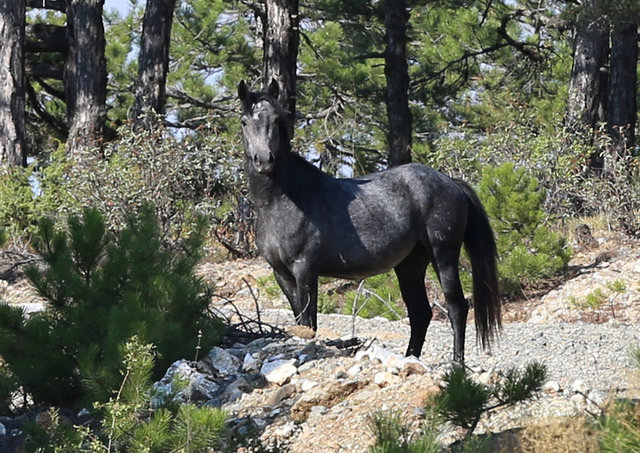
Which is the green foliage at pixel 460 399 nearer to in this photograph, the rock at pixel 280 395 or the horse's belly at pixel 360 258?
the rock at pixel 280 395

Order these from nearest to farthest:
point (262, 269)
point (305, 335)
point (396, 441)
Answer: point (396, 441) < point (305, 335) < point (262, 269)

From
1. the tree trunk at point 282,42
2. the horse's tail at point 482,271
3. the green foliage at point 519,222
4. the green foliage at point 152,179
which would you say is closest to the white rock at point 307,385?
the horse's tail at point 482,271

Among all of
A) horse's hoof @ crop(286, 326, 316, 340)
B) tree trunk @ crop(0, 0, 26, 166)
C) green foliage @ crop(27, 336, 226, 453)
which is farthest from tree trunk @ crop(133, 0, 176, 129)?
green foliage @ crop(27, 336, 226, 453)

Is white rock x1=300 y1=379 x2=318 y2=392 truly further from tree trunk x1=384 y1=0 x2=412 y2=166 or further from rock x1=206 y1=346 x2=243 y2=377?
tree trunk x1=384 y1=0 x2=412 y2=166

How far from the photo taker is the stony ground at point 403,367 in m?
5.85

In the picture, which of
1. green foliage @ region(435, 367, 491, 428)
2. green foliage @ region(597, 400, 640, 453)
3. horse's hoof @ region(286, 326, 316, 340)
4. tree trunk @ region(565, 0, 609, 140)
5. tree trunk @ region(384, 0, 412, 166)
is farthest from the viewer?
tree trunk @ region(384, 0, 412, 166)

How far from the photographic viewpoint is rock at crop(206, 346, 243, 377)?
24.1ft

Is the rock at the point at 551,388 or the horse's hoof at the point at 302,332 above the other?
the horse's hoof at the point at 302,332

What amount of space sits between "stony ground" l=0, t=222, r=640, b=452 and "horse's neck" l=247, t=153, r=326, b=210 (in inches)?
27.9

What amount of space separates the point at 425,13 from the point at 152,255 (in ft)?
63.8

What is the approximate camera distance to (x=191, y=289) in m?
6.97

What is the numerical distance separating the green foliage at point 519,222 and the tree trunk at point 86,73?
21.4 feet

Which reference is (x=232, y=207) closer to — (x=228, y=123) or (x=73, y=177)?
(x=73, y=177)

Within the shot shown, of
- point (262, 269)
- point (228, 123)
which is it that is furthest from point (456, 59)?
A: point (262, 269)
